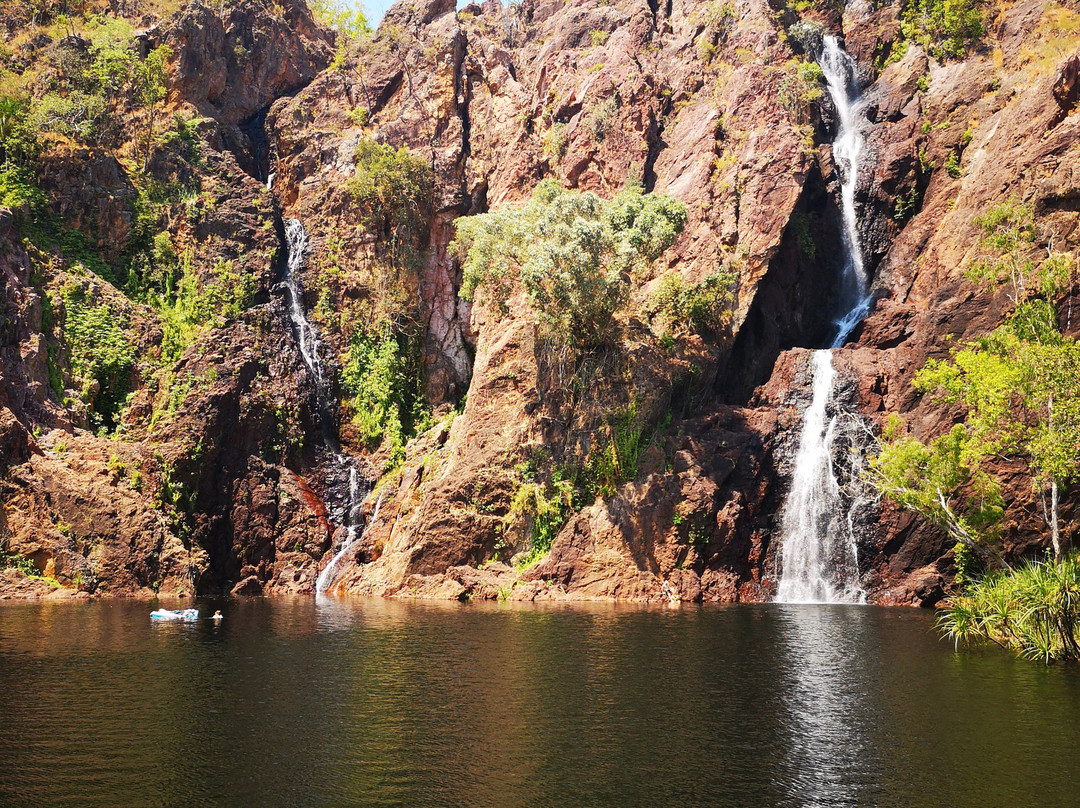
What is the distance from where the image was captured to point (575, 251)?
46.1 metres

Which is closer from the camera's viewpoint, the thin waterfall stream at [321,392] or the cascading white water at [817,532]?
the cascading white water at [817,532]

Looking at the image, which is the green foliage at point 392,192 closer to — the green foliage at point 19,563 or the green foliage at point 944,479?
the green foliage at point 19,563

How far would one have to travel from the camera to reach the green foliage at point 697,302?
164 ft

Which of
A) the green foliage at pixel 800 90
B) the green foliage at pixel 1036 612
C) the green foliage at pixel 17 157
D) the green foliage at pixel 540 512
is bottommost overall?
the green foliage at pixel 1036 612

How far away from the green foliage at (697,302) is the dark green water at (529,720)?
24695mm

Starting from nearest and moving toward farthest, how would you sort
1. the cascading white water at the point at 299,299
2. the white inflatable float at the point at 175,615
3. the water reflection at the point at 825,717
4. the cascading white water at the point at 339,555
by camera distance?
the water reflection at the point at 825,717, the white inflatable float at the point at 175,615, the cascading white water at the point at 339,555, the cascading white water at the point at 299,299

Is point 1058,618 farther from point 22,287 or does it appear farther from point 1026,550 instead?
point 22,287

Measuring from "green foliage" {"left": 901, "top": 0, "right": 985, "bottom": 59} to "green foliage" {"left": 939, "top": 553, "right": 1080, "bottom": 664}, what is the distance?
44.9 m

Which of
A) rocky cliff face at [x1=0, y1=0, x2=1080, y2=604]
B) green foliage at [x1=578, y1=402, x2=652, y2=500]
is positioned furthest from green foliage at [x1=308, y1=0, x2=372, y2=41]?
green foliage at [x1=578, y1=402, x2=652, y2=500]

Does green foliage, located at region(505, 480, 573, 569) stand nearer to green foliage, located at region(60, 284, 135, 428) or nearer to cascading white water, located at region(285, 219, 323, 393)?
cascading white water, located at region(285, 219, 323, 393)

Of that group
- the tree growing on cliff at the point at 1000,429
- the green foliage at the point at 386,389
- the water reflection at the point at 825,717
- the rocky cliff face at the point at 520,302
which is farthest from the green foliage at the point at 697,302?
the water reflection at the point at 825,717

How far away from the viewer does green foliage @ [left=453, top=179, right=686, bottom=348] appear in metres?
46.4

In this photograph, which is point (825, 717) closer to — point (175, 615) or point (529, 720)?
point (529, 720)

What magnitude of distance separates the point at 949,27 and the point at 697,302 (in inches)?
1134
